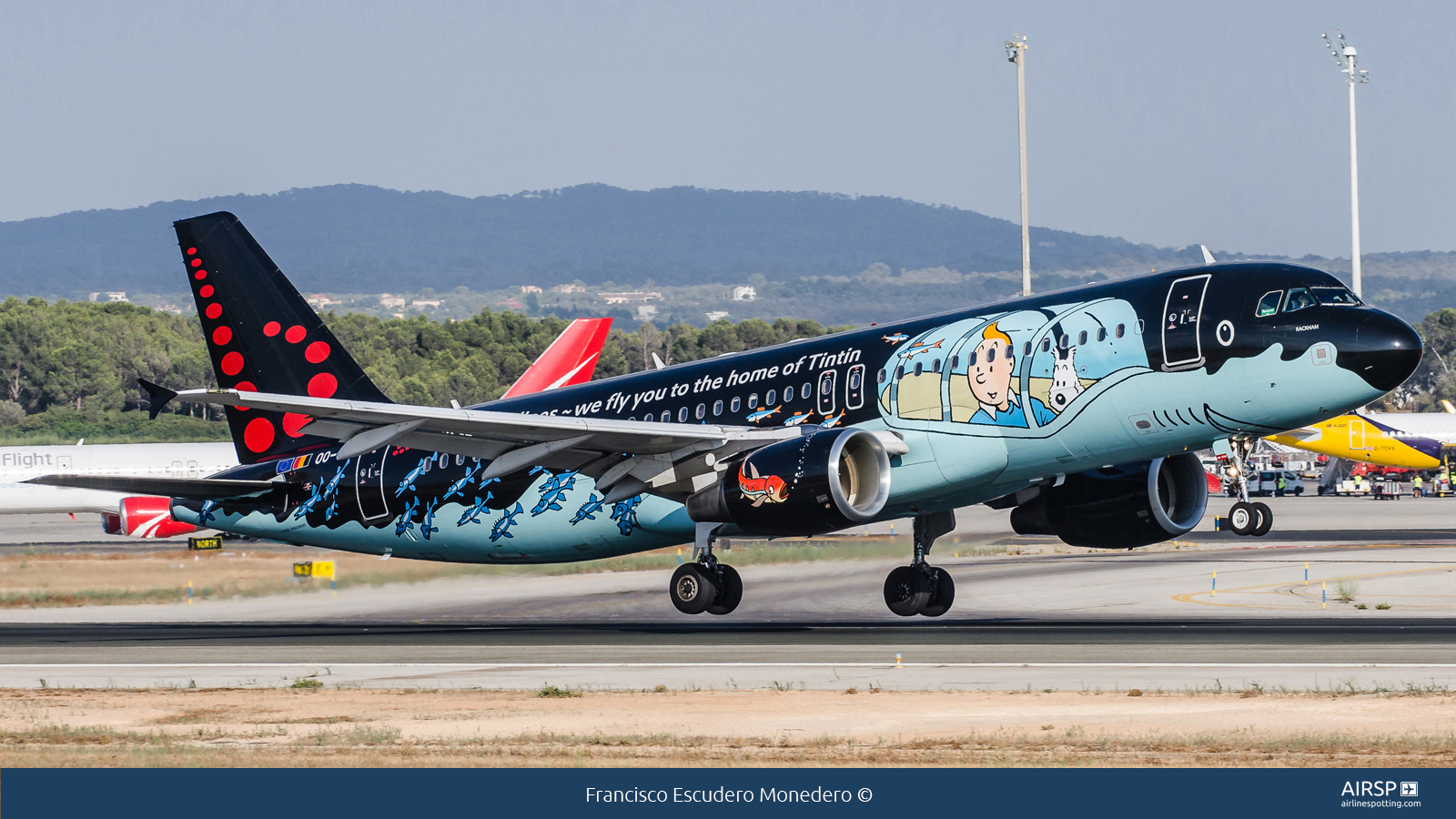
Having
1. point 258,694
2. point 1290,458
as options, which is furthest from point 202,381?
point 258,694

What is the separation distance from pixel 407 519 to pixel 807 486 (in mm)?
11581

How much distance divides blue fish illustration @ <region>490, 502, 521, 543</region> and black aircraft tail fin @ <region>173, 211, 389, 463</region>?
515 cm

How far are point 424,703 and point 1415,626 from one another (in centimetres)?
1998

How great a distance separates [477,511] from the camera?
34.9 metres

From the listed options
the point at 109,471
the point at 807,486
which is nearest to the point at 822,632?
the point at 807,486

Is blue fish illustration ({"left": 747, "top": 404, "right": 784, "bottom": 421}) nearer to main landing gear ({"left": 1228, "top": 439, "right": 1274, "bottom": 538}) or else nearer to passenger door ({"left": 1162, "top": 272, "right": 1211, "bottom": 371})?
passenger door ({"left": 1162, "top": 272, "right": 1211, "bottom": 371})

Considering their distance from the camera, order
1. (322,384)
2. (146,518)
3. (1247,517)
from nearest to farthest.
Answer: (322,384), (1247,517), (146,518)

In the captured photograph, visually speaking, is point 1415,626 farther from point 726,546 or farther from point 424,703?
point 424,703

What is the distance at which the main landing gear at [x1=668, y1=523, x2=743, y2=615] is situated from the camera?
32.3 meters

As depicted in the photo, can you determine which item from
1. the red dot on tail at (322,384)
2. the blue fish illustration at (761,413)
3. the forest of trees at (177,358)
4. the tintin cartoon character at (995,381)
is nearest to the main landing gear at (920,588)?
the blue fish illustration at (761,413)

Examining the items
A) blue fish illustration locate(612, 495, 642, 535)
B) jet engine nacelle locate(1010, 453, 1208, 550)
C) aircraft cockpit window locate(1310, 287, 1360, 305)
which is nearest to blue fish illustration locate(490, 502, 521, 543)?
blue fish illustration locate(612, 495, 642, 535)

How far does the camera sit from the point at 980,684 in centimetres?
2248

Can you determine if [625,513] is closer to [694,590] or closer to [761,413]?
[694,590]

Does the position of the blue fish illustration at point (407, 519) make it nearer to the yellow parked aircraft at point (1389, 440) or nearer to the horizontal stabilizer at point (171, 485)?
the horizontal stabilizer at point (171, 485)
